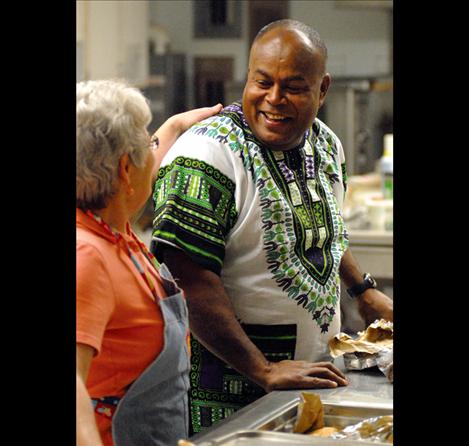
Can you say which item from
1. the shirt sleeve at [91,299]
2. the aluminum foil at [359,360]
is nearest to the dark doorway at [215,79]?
the aluminum foil at [359,360]

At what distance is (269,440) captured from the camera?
1151mm

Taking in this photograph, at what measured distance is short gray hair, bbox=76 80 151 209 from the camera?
3.54 feet

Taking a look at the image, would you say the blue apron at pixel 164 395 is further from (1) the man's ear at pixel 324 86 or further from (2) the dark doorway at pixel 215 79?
(2) the dark doorway at pixel 215 79

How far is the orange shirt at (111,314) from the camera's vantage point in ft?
3.52

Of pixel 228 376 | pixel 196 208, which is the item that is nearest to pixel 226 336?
pixel 228 376

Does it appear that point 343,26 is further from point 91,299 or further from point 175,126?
point 91,299

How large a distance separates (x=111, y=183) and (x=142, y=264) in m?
0.10

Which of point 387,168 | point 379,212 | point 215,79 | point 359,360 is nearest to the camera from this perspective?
point 359,360

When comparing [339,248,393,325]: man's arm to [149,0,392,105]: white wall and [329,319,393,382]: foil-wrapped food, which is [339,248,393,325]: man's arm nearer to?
[329,319,393,382]: foil-wrapped food

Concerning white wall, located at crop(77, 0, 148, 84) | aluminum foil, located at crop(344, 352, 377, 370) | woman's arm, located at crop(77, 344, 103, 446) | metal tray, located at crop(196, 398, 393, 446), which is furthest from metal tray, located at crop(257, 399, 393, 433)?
white wall, located at crop(77, 0, 148, 84)

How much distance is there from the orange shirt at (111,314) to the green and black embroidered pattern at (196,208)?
0.41 feet

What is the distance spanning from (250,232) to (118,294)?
0.76 feet
